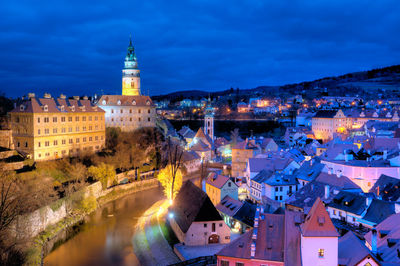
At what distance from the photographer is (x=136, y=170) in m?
41.6

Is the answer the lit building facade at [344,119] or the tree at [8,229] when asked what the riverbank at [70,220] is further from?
the lit building facade at [344,119]

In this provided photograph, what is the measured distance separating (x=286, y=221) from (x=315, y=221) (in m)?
1.98

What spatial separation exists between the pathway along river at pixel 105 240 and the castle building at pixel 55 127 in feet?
31.8

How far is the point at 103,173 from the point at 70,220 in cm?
782

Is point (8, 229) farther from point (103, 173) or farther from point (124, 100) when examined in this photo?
point (124, 100)

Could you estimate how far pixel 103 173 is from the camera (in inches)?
1384

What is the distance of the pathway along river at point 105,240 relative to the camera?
2195cm

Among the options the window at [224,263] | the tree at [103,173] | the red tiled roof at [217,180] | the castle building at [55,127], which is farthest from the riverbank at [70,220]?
the window at [224,263]

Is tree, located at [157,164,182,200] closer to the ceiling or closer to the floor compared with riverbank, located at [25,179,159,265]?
closer to the ceiling

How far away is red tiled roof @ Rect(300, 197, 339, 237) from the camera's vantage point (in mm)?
14477

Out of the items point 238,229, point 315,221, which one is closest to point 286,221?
point 315,221

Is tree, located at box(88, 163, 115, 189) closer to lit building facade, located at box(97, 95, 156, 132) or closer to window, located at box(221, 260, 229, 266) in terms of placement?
lit building facade, located at box(97, 95, 156, 132)

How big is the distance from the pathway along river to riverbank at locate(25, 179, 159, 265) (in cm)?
58

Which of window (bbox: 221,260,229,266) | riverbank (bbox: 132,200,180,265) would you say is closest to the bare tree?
riverbank (bbox: 132,200,180,265)
